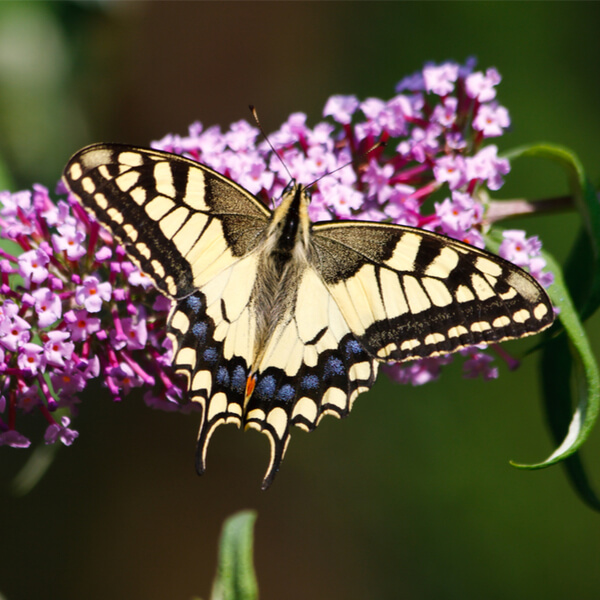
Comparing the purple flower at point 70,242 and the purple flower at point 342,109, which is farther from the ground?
the purple flower at point 342,109

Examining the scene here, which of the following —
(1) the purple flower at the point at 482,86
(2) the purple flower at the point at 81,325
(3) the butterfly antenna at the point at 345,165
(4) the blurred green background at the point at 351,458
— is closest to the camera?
(2) the purple flower at the point at 81,325

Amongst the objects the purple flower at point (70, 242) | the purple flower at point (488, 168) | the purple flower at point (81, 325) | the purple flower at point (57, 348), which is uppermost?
the purple flower at point (488, 168)

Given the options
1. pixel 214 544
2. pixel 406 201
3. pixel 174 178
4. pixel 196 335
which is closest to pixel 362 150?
pixel 406 201

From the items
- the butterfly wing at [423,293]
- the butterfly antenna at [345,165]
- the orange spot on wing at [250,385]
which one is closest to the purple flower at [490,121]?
the butterfly antenna at [345,165]

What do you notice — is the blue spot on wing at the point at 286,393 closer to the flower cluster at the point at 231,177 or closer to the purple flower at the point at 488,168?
the flower cluster at the point at 231,177

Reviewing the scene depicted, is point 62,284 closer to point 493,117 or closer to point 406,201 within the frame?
point 406,201
